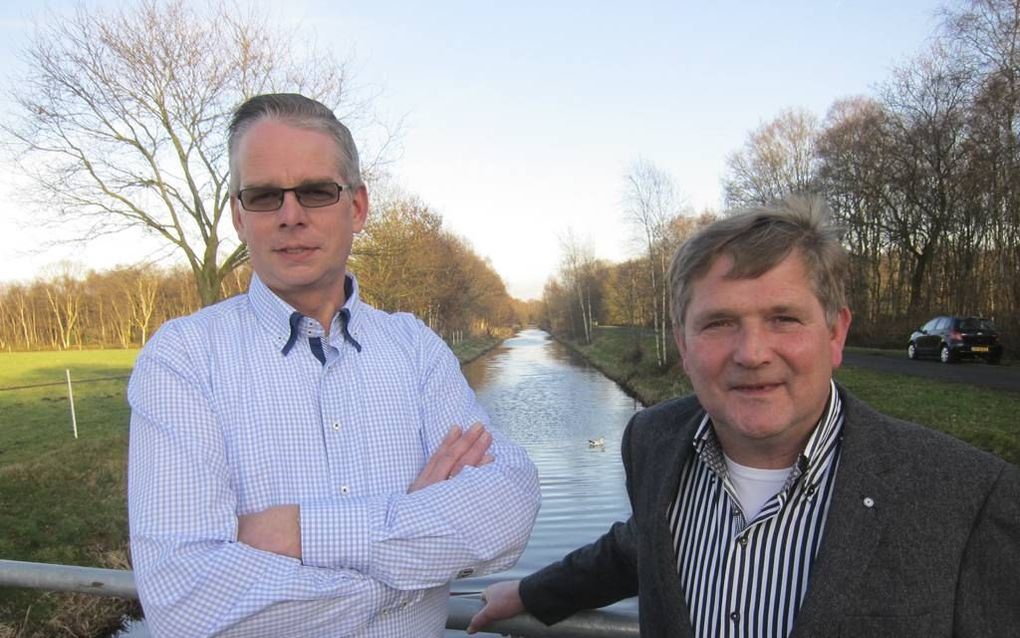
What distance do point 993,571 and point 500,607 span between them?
1174mm

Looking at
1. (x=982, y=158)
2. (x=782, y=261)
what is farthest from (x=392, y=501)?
(x=982, y=158)

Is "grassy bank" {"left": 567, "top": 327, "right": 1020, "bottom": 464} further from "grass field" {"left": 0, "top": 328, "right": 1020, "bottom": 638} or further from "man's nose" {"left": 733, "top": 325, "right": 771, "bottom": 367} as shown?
"man's nose" {"left": 733, "top": 325, "right": 771, "bottom": 367}

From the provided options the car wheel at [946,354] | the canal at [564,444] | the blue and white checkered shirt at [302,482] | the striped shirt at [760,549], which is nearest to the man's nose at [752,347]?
the striped shirt at [760,549]

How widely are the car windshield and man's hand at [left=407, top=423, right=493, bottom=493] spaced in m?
24.2

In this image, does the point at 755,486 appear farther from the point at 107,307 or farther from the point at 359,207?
the point at 107,307

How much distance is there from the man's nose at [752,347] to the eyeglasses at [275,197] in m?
1.11

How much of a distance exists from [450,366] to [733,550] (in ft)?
3.03

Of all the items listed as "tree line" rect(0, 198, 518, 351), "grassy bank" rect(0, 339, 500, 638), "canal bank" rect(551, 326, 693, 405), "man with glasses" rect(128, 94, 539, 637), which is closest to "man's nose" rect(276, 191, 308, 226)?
"man with glasses" rect(128, 94, 539, 637)

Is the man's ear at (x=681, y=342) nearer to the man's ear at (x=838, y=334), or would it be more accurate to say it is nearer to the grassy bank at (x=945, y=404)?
the man's ear at (x=838, y=334)

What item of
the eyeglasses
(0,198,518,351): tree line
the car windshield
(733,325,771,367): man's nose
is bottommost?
the car windshield

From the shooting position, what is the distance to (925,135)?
29984mm

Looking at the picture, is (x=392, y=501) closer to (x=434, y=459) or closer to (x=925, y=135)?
(x=434, y=459)

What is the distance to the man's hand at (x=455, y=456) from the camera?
1.74m

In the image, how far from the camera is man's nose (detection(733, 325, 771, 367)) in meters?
1.60
